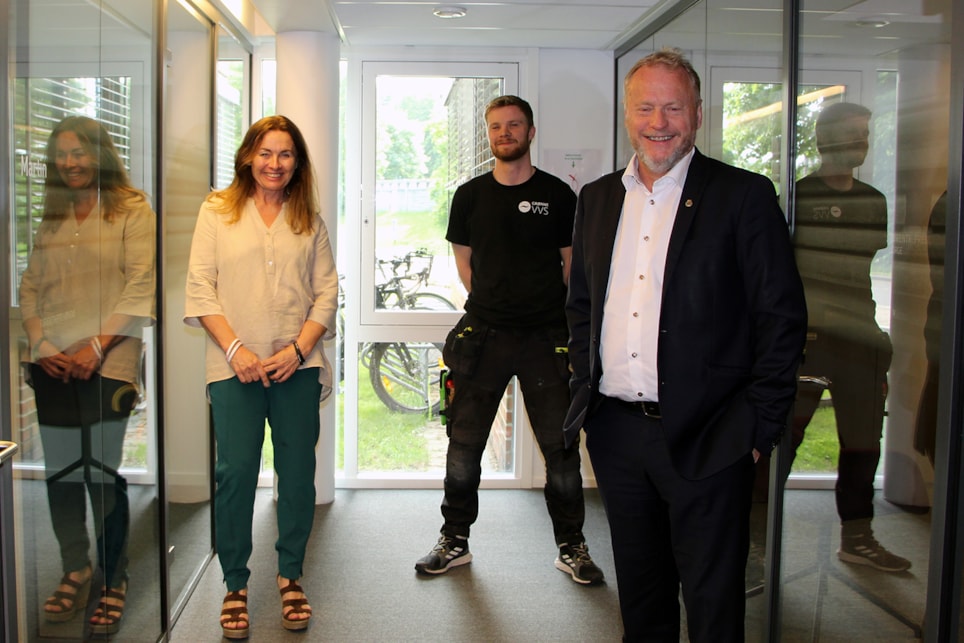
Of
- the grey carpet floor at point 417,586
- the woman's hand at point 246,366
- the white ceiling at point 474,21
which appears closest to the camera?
the woman's hand at point 246,366

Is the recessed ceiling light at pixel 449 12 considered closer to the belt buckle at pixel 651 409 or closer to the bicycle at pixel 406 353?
the bicycle at pixel 406 353

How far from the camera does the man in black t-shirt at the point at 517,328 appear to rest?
143 inches

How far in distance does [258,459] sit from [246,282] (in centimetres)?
60

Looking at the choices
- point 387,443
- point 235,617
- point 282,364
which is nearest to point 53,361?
point 282,364

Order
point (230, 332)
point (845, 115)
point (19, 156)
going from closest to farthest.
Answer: point (19, 156) < point (845, 115) < point (230, 332)

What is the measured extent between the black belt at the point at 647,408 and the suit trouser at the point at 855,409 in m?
0.49

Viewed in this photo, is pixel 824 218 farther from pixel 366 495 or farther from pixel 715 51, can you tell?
pixel 366 495

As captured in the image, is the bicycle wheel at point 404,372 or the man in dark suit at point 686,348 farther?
the bicycle wheel at point 404,372

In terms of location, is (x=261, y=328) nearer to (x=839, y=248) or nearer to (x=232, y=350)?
(x=232, y=350)

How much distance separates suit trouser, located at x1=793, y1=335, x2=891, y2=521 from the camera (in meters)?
2.15

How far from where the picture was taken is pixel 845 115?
2309mm

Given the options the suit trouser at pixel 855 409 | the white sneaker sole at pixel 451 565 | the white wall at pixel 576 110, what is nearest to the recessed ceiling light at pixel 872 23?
the suit trouser at pixel 855 409

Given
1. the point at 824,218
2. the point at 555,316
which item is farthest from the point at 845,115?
the point at 555,316

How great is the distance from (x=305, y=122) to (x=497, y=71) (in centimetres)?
110
